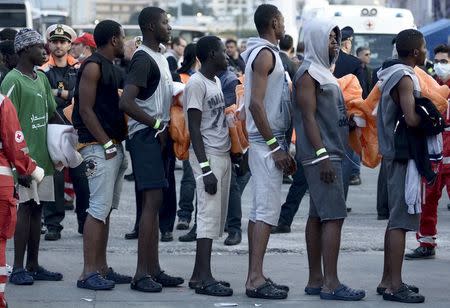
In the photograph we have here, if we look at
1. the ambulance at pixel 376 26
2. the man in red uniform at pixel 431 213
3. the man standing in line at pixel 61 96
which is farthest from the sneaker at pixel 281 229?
the ambulance at pixel 376 26

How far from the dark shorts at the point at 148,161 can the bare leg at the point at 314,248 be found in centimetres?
112

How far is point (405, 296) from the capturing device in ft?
28.6

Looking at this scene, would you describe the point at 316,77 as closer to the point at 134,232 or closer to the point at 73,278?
the point at 73,278

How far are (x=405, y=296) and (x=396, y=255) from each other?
29 centimetres

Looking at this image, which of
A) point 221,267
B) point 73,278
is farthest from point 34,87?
point 221,267

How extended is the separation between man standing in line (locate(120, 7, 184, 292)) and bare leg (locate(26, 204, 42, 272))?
2.94ft

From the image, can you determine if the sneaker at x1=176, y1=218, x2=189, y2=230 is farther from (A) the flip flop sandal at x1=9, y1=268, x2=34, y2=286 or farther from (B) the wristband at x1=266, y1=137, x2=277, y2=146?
(B) the wristband at x1=266, y1=137, x2=277, y2=146

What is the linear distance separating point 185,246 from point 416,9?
5058cm

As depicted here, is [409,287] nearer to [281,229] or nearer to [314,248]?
[314,248]

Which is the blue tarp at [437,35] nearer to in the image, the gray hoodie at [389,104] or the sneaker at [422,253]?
the sneaker at [422,253]

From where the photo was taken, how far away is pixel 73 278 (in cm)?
967

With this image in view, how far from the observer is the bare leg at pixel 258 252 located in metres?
8.84

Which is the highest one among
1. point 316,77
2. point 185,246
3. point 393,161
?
point 316,77

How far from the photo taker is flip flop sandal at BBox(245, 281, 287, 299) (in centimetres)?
880
